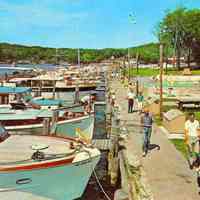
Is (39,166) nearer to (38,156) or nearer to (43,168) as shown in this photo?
(43,168)

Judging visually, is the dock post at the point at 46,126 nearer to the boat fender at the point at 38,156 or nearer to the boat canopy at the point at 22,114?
the boat canopy at the point at 22,114

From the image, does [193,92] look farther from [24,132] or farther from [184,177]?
[184,177]

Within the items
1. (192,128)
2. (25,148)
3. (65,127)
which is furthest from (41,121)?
(192,128)

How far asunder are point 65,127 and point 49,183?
9264 mm

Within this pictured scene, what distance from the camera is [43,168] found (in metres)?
12.7

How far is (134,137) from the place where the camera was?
19.7 metres

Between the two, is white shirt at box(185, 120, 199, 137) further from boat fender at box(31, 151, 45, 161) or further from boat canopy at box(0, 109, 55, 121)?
boat canopy at box(0, 109, 55, 121)

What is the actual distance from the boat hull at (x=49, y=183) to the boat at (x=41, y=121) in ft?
18.7

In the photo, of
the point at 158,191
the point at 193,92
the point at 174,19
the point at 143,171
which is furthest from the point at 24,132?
the point at 174,19

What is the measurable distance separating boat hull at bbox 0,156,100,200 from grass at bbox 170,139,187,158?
13.8ft

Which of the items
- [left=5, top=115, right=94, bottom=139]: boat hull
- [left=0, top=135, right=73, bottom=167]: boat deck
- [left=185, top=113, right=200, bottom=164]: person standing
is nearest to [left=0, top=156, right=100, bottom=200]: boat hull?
[left=0, top=135, right=73, bottom=167]: boat deck

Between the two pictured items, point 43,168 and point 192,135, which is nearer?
point 43,168

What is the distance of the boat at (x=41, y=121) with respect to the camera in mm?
21188

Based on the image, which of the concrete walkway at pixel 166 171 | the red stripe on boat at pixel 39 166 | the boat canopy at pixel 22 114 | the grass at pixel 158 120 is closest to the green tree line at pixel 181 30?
the grass at pixel 158 120
